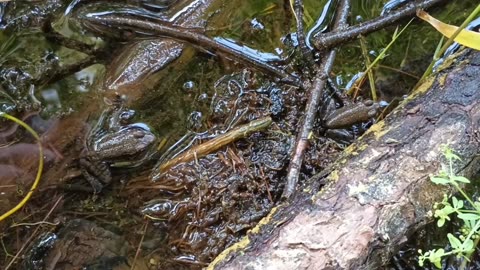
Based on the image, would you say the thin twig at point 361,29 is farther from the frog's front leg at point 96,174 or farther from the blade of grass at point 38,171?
the blade of grass at point 38,171

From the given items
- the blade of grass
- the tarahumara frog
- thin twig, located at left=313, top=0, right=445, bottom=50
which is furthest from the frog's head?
thin twig, located at left=313, top=0, right=445, bottom=50

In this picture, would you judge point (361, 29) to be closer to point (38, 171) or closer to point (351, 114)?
point (351, 114)

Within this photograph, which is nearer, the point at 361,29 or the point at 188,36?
the point at 361,29

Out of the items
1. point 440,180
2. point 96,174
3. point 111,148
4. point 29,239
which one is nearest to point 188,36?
point 111,148

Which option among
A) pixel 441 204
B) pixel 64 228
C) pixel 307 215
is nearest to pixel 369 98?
pixel 441 204

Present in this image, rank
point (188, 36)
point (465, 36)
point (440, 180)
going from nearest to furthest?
point (440, 180), point (465, 36), point (188, 36)

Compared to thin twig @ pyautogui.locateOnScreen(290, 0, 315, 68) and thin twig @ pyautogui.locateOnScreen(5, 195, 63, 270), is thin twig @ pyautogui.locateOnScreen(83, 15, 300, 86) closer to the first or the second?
thin twig @ pyautogui.locateOnScreen(290, 0, 315, 68)

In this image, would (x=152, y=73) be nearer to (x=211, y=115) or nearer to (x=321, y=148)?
(x=211, y=115)

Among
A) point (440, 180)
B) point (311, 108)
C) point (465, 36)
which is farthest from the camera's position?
point (311, 108)
